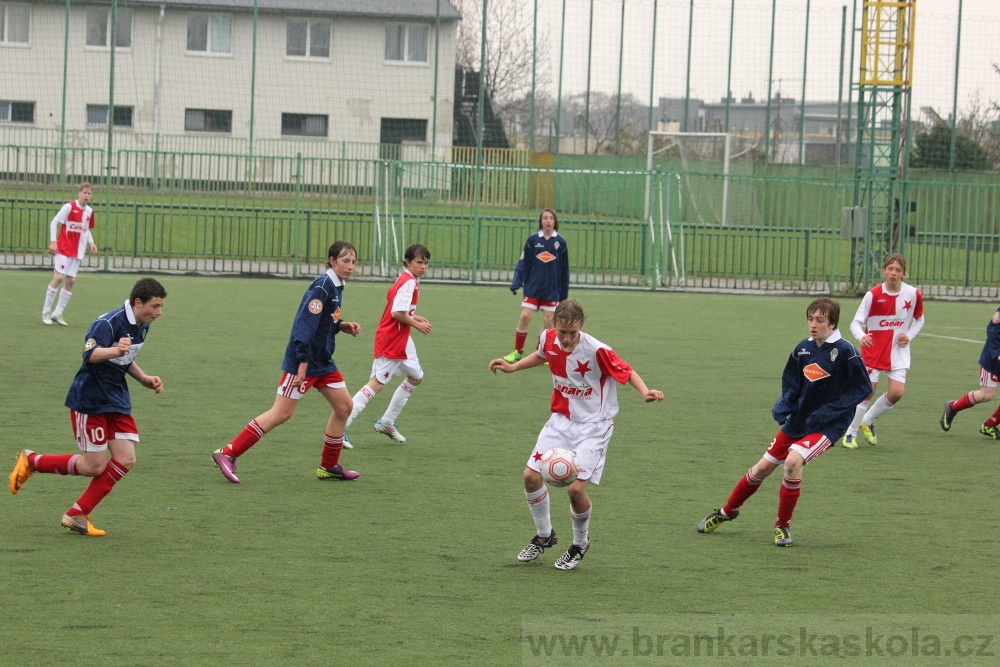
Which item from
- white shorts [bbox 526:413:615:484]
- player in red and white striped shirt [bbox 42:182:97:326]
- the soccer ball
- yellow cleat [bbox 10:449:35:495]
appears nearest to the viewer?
the soccer ball

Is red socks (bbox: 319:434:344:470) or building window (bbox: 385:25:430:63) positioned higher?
building window (bbox: 385:25:430:63)

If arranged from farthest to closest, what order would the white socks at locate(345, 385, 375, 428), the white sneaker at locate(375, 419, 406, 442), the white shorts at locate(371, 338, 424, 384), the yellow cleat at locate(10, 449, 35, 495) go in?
the white sneaker at locate(375, 419, 406, 442), the white shorts at locate(371, 338, 424, 384), the white socks at locate(345, 385, 375, 428), the yellow cleat at locate(10, 449, 35, 495)

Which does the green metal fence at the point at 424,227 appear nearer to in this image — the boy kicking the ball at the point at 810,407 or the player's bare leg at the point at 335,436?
the player's bare leg at the point at 335,436

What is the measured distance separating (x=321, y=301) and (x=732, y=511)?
2930mm

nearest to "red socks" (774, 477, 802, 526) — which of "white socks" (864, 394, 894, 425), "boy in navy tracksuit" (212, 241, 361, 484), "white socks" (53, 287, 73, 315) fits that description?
"boy in navy tracksuit" (212, 241, 361, 484)

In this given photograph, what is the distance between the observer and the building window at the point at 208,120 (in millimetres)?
35688

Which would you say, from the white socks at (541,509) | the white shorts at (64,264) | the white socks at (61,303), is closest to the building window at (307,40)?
the white shorts at (64,264)

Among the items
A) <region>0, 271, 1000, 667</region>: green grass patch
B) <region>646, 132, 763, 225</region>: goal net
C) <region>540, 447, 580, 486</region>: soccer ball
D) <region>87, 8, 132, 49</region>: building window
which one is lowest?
<region>0, 271, 1000, 667</region>: green grass patch

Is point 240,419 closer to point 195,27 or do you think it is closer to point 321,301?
point 321,301

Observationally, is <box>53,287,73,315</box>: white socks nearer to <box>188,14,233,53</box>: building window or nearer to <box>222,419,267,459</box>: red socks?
<box>222,419,267,459</box>: red socks

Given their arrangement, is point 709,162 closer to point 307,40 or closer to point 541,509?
point 307,40

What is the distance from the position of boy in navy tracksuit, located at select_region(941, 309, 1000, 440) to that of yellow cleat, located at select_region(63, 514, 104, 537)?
734 centimetres

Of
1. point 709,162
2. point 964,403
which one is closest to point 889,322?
point 964,403

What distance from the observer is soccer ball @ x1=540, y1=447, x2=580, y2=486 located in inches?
241
